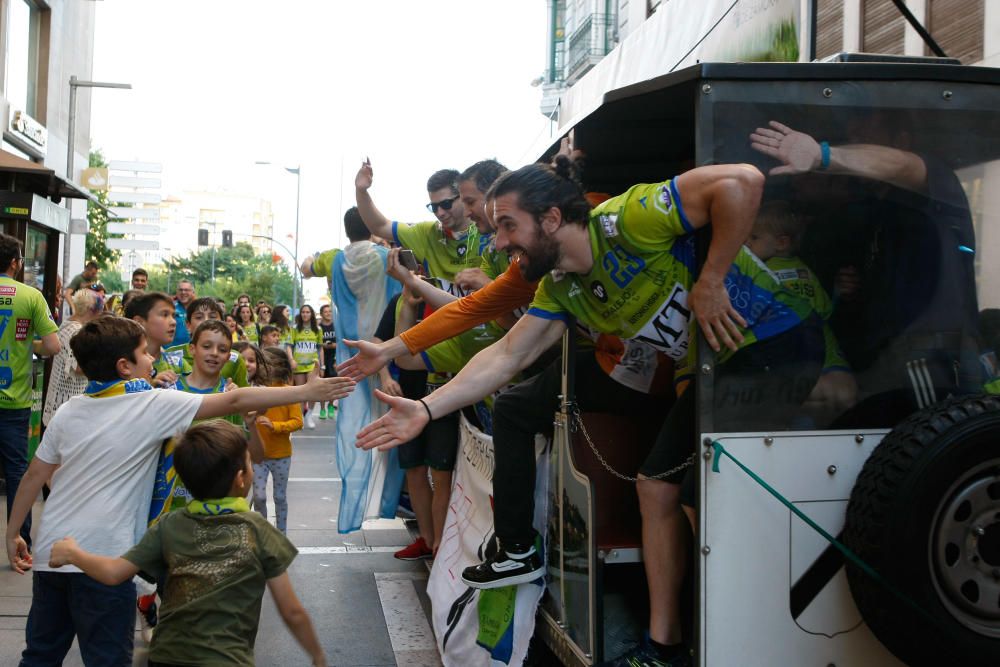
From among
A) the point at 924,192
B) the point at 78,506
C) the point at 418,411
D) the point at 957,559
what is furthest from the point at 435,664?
the point at 924,192

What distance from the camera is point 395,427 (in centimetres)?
407

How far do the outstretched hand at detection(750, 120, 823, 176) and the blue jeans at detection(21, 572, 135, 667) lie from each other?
2.60 meters

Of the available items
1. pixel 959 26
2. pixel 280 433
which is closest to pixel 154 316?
pixel 280 433

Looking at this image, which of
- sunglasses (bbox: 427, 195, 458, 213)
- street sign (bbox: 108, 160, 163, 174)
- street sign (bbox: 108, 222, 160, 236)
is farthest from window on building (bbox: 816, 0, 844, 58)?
street sign (bbox: 108, 160, 163, 174)

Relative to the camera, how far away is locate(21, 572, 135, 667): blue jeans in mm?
3658

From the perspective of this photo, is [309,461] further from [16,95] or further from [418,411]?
[16,95]

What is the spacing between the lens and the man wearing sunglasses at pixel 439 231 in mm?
6191

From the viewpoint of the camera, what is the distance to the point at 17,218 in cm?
937

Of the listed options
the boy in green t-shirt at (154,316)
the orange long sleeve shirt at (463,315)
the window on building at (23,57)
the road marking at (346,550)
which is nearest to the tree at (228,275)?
the window on building at (23,57)

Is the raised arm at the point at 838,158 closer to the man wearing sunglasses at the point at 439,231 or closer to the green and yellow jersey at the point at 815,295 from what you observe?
the green and yellow jersey at the point at 815,295

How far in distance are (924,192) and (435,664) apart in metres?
3.18

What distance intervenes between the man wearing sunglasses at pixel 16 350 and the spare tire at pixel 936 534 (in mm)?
5788

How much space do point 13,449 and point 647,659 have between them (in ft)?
16.8

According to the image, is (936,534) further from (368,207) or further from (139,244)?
(139,244)
